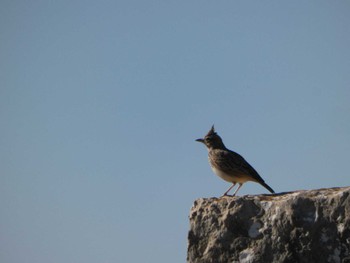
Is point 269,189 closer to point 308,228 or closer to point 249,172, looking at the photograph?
point 249,172

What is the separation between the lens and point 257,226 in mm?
6164

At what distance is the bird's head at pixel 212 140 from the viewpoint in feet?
43.6

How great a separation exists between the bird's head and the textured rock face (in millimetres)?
6535

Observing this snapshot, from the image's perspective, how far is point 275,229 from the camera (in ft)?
19.8

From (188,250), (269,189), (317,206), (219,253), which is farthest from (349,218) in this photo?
(269,189)

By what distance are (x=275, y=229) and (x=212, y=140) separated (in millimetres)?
7329

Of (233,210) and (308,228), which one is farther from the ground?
(233,210)

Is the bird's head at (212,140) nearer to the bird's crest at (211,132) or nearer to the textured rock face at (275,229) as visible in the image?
the bird's crest at (211,132)

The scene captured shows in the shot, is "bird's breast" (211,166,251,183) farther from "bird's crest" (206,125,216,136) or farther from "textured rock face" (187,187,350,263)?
"textured rock face" (187,187,350,263)

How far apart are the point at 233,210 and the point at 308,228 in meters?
0.93

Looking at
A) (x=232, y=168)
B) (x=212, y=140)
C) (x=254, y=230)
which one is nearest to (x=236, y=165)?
(x=232, y=168)

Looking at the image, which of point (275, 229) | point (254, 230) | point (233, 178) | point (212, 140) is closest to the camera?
point (275, 229)

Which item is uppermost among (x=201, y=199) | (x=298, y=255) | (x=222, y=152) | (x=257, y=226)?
(x=222, y=152)

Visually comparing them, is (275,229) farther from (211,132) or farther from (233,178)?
(211,132)
